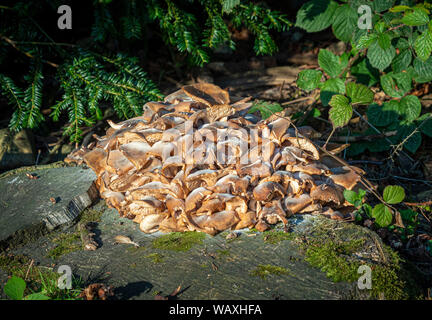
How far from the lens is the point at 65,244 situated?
86.7 inches

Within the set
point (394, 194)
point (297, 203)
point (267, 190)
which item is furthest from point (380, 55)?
point (267, 190)

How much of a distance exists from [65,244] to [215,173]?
103cm

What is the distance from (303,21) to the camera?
3.58 m

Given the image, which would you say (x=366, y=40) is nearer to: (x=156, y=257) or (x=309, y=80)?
(x=309, y=80)

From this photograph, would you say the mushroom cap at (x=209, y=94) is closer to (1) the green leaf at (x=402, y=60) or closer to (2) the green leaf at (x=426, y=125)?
(1) the green leaf at (x=402, y=60)

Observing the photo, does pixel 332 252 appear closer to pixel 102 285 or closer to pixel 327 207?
pixel 327 207

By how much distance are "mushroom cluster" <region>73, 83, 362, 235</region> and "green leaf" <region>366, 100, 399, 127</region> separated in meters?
1.16

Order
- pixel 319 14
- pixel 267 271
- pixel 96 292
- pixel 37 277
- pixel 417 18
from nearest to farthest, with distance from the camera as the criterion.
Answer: pixel 96 292 → pixel 267 271 → pixel 37 277 → pixel 417 18 → pixel 319 14

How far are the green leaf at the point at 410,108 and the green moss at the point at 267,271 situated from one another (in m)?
2.22

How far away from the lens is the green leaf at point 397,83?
10.8 ft

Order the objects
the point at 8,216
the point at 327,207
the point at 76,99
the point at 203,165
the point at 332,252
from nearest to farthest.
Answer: the point at 332,252
the point at 203,165
the point at 327,207
the point at 8,216
the point at 76,99
